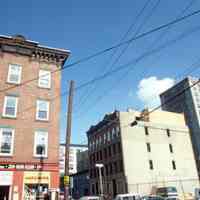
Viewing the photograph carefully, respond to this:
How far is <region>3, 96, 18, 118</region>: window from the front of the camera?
68.9 ft

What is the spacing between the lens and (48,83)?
23.8 meters

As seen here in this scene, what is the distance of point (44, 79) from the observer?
23.8m

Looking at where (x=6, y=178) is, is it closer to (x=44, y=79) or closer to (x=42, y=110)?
(x=42, y=110)

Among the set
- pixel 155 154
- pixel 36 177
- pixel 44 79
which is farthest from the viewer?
pixel 155 154

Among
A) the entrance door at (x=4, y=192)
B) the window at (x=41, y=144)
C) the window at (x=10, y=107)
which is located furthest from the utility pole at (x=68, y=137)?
the entrance door at (x=4, y=192)

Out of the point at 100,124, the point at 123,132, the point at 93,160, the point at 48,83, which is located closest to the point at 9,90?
the point at 48,83

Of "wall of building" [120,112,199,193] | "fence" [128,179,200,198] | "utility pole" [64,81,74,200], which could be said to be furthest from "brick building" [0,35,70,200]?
"fence" [128,179,200,198]

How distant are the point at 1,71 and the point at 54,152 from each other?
8790 millimetres

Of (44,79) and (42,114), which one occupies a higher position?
(44,79)

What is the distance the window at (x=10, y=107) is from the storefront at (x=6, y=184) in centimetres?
483

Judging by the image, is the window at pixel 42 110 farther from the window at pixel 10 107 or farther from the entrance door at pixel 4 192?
the entrance door at pixel 4 192

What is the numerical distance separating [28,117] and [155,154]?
1360 inches

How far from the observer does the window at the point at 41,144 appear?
20.5 metres

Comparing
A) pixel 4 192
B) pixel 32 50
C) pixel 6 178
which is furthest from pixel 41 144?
pixel 32 50
